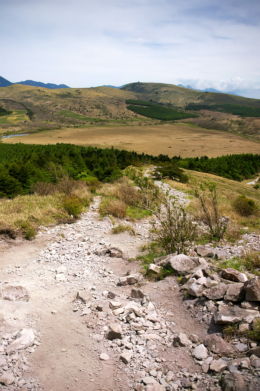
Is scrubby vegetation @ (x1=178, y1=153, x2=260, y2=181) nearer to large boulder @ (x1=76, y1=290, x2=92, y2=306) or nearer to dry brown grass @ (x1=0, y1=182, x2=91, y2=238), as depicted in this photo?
dry brown grass @ (x1=0, y1=182, x2=91, y2=238)

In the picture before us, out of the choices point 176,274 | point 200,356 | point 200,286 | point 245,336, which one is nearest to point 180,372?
point 200,356

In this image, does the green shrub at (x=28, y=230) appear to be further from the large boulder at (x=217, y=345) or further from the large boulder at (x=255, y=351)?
the large boulder at (x=255, y=351)

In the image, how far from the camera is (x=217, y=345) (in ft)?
9.66

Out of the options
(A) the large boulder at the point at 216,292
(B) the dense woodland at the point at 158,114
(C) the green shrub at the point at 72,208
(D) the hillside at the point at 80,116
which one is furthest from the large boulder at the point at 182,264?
(B) the dense woodland at the point at 158,114

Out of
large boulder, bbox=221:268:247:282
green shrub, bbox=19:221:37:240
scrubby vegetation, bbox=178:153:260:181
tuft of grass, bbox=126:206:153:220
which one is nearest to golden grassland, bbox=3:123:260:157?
scrubby vegetation, bbox=178:153:260:181

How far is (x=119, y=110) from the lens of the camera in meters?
177

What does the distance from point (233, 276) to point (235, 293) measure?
0.64 meters

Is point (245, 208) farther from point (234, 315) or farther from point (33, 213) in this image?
point (33, 213)

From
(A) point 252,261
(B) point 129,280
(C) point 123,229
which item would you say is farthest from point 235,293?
(C) point 123,229

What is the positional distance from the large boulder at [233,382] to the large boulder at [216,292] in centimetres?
126

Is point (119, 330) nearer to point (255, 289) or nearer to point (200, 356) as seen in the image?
point (200, 356)

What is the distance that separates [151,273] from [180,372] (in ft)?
7.20

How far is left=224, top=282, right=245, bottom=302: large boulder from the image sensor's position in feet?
11.5

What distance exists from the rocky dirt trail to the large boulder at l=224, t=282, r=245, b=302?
0.35 metres
